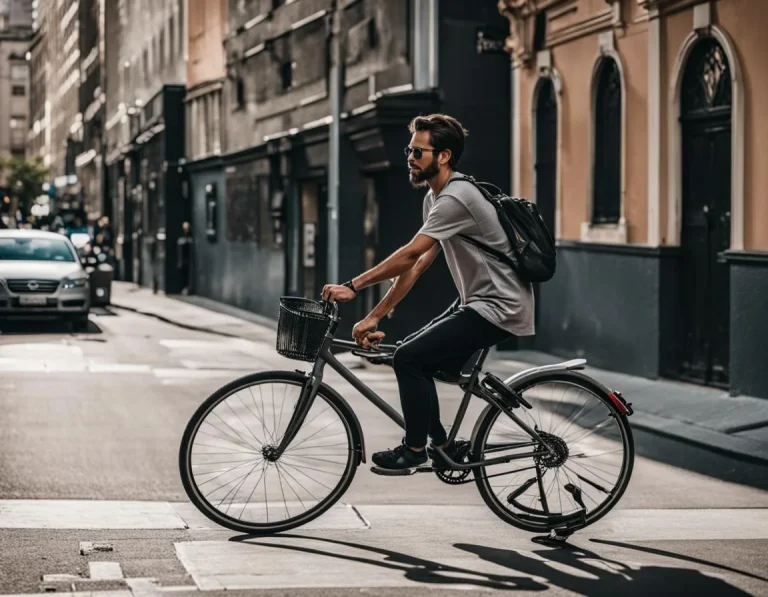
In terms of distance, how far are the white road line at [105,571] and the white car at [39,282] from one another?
18.3 m

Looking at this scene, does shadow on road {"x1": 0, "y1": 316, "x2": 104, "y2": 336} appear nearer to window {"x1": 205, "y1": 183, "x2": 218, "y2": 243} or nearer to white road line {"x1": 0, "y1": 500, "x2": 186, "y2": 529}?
window {"x1": 205, "y1": 183, "x2": 218, "y2": 243}

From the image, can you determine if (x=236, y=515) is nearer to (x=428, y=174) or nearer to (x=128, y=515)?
(x=128, y=515)

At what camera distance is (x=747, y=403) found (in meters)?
13.1

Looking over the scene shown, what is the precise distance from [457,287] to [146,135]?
4281 centimetres

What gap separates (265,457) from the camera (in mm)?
7086

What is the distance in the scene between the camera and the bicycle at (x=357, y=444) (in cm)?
692

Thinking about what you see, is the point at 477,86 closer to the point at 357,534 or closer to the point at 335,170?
the point at 335,170

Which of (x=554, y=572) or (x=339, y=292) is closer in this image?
(x=554, y=572)

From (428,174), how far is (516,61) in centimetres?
1324

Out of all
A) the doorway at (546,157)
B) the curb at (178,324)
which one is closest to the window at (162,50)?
the curb at (178,324)

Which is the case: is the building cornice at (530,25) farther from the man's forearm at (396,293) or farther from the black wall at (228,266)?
the black wall at (228,266)

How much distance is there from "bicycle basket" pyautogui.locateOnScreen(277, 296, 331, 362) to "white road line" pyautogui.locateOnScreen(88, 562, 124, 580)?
1.16m

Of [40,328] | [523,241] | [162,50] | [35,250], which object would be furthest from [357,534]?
[162,50]

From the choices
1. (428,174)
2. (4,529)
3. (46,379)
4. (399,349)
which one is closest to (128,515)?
(4,529)
